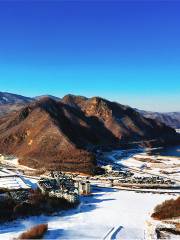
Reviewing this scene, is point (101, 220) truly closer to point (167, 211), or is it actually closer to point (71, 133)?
point (167, 211)

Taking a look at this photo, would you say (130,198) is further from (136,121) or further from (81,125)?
(136,121)

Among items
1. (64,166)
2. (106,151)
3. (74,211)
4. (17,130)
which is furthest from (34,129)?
(74,211)

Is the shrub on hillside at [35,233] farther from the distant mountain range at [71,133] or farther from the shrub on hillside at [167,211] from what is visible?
the distant mountain range at [71,133]

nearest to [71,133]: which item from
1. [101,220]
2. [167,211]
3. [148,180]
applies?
[148,180]

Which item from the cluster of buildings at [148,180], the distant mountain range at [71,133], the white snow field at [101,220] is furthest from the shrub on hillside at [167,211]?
the distant mountain range at [71,133]

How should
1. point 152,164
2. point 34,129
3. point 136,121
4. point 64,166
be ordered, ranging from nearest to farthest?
1. point 64,166
2. point 152,164
3. point 34,129
4. point 136,121

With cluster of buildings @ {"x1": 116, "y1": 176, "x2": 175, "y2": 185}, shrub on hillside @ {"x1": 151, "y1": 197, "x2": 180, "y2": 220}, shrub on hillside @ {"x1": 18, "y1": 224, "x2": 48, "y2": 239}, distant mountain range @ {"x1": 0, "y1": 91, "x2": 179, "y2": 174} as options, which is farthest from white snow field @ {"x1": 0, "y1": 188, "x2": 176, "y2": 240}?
distant mountain range @ {"x1": 0, "y1": 91, "x2": 179, "y2": 174}
